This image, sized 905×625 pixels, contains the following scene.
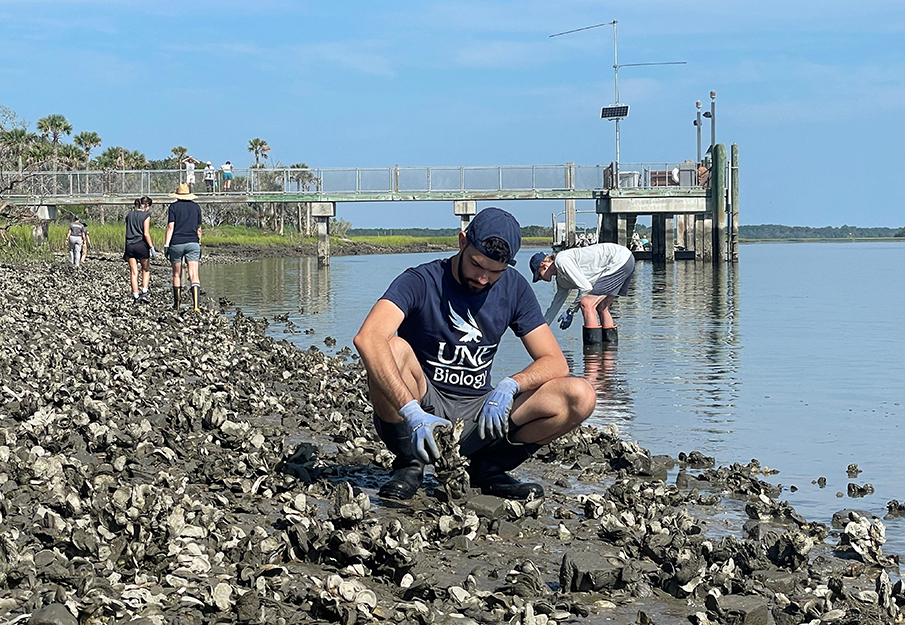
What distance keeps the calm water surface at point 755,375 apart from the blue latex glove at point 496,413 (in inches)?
88.5

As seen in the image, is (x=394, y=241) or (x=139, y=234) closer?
(x=139, y=234)

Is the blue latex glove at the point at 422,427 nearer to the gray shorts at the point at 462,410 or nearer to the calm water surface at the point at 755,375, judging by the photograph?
the gray shorts at the point at 462,410

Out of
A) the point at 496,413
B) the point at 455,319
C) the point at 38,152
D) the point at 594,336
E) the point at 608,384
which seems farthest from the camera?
the point at 38,152

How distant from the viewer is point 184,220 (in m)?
18.2

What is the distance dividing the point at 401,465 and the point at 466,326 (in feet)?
3.16

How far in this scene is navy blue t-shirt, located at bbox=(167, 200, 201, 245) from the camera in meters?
18.1

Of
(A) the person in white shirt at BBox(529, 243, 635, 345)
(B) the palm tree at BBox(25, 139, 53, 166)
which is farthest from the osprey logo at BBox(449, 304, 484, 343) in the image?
(B) the palm tree at BBox(25, 139, 53, 166)

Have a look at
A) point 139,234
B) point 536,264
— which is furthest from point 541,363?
point 139,234

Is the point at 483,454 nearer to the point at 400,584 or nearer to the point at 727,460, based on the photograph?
the point at 400,584

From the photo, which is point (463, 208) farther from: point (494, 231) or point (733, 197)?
point (494, 231)

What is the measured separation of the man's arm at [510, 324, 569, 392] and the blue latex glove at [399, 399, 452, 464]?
61 centimetres

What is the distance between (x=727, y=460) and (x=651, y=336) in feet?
35.5

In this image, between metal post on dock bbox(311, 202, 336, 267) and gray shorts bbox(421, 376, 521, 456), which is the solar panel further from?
gray shorts bbox(421, 376, 521, 456)

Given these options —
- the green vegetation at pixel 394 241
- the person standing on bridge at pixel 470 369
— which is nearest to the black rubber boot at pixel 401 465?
the person standing on bridge at pixel 470 369
